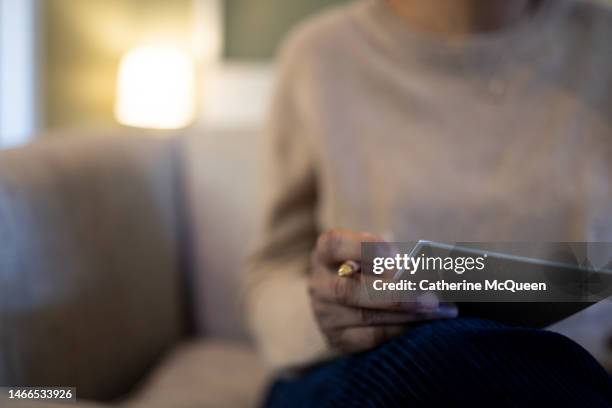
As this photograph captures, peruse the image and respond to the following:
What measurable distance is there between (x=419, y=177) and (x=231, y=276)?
468mm

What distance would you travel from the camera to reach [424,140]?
610 millimetres

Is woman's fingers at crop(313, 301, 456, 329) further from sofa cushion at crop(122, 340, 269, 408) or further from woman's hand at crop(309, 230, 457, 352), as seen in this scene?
sofa cushion at crop(122, 340, 269, 408)

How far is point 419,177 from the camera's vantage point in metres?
0.59

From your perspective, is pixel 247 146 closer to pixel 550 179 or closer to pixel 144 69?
pixel 550 179

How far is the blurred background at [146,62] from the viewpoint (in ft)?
5.77

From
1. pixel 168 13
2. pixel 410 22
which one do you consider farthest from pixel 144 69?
pixel 410 22

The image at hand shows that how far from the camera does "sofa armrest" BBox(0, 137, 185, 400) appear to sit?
0.59 m

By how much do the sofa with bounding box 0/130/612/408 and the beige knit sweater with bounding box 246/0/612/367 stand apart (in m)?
0.18

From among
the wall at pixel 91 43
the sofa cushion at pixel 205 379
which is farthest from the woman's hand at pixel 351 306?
the wall at pixel 91 43

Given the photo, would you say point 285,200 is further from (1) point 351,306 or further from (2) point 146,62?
(2) point 146,62

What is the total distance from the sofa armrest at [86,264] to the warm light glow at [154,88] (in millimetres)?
1028

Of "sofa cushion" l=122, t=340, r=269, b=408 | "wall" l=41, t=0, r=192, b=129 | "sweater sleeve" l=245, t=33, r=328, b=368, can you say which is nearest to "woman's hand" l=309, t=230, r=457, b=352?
"sweater sleeve" l=245, t=33, r=328, b=368

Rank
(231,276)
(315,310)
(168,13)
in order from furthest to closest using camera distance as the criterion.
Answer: (168,13) → (231,276) → (315,310)

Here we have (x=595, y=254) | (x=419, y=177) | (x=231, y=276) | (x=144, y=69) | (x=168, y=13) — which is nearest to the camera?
(x=595, y=254)
